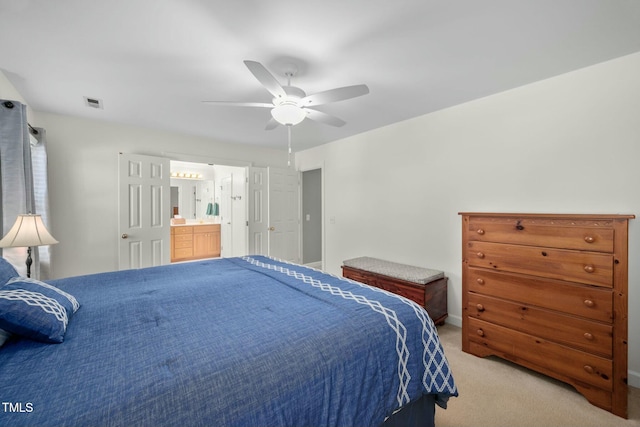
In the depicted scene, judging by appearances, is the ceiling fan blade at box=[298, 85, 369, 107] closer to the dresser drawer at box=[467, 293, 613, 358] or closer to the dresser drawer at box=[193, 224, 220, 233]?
the dresser drawer at box=[467, 293, 613, 358]

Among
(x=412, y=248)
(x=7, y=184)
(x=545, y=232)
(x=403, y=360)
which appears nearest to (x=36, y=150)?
(x=7, y=184)

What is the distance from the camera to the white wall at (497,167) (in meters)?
2.05

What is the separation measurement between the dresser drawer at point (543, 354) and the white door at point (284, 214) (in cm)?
346

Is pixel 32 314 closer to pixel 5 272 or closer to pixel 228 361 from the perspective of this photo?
pixel 5 272

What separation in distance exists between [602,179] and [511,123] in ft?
2.81

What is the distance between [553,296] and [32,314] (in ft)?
9.94

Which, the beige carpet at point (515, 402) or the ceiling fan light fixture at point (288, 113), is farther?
the ceiling fan light fixture at point (288, 113)

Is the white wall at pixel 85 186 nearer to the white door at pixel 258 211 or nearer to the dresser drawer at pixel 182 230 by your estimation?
the white door at pixel 258 211

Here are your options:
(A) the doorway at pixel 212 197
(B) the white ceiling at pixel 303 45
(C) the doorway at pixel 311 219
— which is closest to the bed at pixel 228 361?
(B) the white ceiling at pixel 303 45

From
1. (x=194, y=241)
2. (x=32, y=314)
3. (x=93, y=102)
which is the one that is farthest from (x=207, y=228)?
(x=32, y=314)

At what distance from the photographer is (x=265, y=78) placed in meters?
1.72

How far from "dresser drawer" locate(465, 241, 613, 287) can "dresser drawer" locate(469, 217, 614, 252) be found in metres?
0.05

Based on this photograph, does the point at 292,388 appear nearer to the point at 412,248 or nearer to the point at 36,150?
the point at 412,248

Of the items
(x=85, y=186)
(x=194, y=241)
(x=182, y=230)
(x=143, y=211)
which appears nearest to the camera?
(x=85, y=186)
